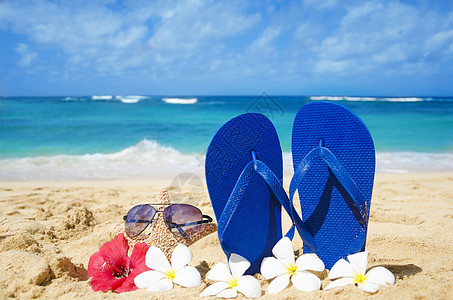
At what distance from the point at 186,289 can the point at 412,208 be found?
2294mm

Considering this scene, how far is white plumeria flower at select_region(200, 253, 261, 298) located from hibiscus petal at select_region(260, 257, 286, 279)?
2.5 inches

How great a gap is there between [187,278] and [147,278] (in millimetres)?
168

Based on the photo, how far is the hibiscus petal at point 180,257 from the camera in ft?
4.86

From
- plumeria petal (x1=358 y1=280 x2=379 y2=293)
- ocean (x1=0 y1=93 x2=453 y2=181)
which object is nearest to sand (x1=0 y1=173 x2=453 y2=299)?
plumeria petal (x1=358 y1=280 x2=379 y2=293)

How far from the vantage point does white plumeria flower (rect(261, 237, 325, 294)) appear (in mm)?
1352

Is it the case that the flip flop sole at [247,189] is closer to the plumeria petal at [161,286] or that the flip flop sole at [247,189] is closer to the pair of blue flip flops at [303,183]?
the pair of blue flip flops at [303,183]

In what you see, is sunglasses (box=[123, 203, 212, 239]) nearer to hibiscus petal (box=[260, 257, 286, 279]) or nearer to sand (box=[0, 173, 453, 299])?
sand (box=[0, 173, 453, 299])

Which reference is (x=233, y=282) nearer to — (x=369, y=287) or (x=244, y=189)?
(x=244, y=189)

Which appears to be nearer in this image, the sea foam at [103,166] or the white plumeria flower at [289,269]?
the white plumeria flower at [289,269]

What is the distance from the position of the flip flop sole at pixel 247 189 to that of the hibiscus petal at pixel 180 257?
0.57 ft

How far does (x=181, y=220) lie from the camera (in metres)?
1.70

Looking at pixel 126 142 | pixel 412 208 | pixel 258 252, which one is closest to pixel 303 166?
pixel 258 252

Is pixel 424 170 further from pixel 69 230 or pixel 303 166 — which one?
pixel 69 230

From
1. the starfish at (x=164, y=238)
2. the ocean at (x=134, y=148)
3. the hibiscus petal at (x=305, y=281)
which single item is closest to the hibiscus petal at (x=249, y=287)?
the hibiscus petal at (x=305, y=281)
